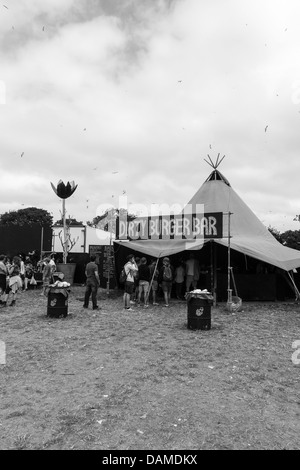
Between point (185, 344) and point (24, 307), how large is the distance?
6.52 metres

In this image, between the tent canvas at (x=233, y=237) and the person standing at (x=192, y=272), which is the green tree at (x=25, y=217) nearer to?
the tent canvas at (x=233, y=237)

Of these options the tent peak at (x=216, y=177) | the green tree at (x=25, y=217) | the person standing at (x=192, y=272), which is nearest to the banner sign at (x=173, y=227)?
the person standing at (x=192, y=272)

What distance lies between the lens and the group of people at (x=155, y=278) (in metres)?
11.9

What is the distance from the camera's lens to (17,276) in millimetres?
11336

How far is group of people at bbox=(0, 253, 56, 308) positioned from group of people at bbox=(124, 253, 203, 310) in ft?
8.53

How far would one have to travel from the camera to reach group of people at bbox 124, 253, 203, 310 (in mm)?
11917

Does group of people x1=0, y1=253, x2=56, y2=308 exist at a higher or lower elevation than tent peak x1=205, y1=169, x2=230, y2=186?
lower

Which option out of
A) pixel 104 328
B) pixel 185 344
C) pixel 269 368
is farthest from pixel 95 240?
pixel 269 368

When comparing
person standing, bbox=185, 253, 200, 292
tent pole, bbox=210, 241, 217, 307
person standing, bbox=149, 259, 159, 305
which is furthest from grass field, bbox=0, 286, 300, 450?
→ person standing, bbox=185, 253, 200, 292

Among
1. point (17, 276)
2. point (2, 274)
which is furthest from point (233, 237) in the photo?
point (2, 274)

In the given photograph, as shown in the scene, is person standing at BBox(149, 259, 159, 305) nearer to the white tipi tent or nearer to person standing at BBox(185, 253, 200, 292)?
person standing at BBox(185, 253, 200, 292)

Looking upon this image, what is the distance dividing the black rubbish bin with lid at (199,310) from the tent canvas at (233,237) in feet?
13.2

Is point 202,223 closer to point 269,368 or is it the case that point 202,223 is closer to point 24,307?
point 24,307

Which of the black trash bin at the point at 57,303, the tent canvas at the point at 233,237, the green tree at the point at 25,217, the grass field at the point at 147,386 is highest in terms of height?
the green tree at the point at 25,217
